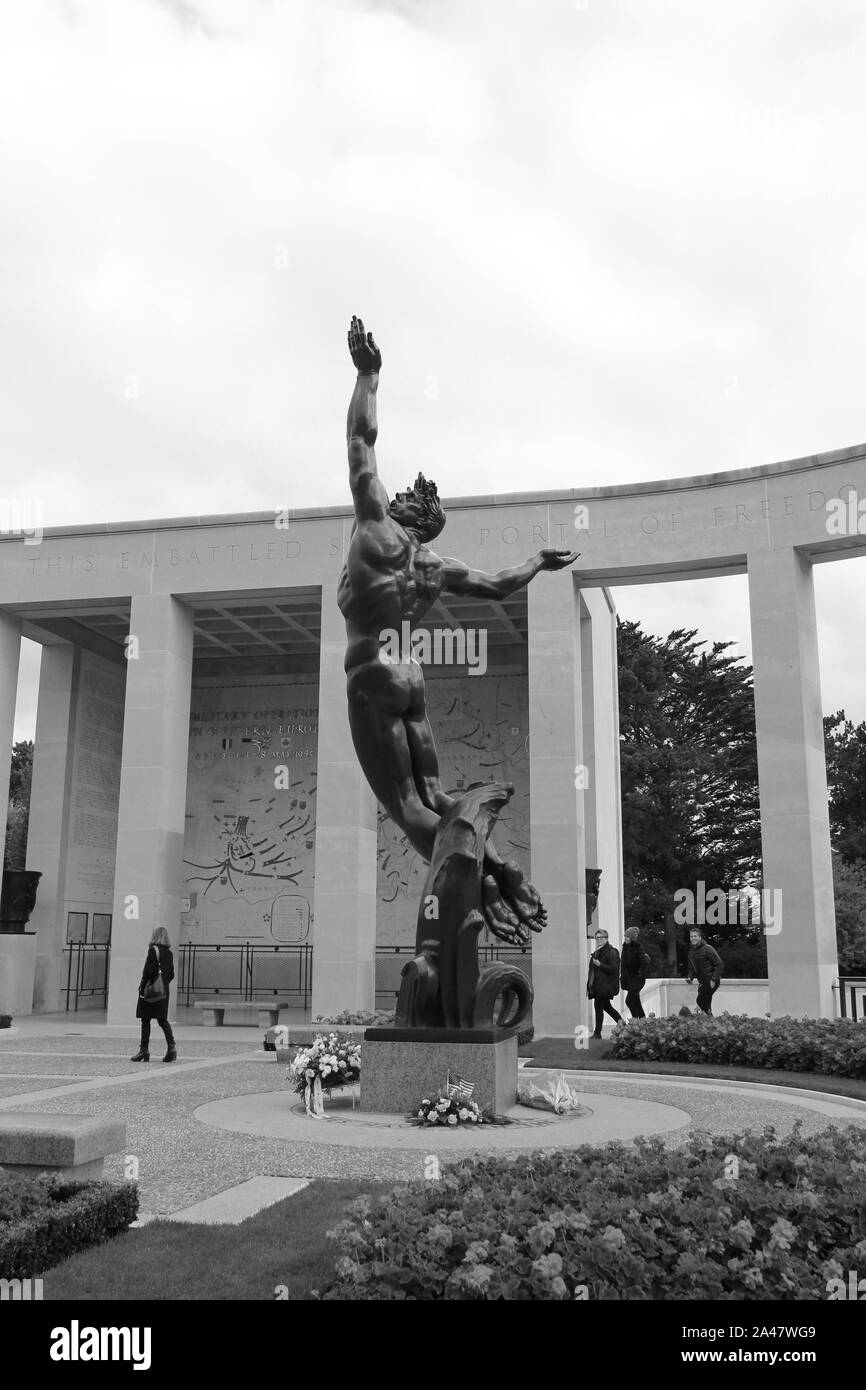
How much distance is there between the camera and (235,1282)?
4500mm

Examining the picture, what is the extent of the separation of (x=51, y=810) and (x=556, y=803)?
12588 millimetres

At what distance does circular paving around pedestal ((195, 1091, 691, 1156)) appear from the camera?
7.70 metres

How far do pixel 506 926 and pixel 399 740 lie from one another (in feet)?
5.95

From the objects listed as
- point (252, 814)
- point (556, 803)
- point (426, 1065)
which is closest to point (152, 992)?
point (426, 1065)

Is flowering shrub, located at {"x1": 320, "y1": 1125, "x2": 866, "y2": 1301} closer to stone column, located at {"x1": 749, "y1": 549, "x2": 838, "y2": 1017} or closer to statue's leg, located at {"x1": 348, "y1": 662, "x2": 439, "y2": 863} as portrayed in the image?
statue's leg, located at {"x1": 348, "y1": 662, "x2": 439, "y2": 863}

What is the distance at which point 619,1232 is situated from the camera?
4.03 metres

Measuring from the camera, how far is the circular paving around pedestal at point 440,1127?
7.70 metres

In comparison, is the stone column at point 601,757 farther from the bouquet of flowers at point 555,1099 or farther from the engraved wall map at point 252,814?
the bouquet of flowers at point 555,1099

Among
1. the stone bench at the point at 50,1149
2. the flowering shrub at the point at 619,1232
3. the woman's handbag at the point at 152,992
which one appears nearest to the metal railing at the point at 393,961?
the woman's handbag at the point at 152,992

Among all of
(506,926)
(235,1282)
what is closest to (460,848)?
(506,926)

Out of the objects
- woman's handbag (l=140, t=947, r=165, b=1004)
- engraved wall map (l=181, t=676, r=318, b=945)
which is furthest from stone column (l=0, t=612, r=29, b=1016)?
woman's handbag (l=140, t=947, r=165, b=1004)

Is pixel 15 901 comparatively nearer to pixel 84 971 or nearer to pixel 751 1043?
pixel 84 971

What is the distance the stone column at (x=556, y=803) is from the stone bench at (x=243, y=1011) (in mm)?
5532
